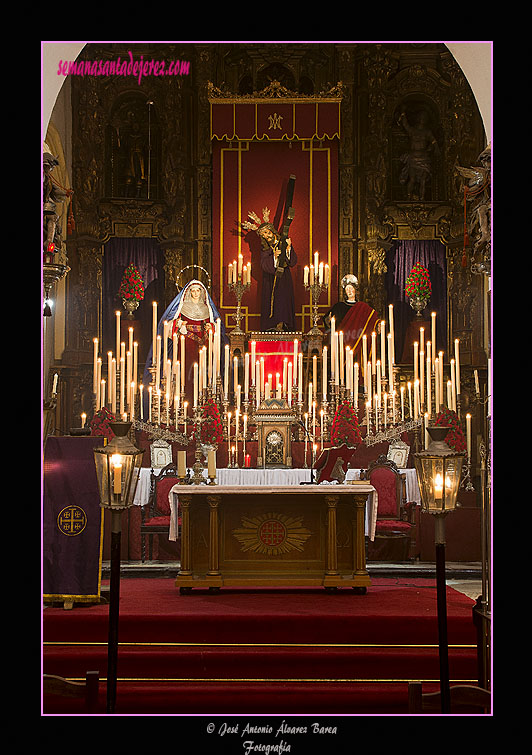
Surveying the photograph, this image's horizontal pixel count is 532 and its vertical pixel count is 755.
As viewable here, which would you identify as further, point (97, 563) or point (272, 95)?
point (272, 95)

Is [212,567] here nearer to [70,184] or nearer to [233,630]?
[233,630]

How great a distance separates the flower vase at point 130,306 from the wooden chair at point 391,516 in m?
6.22

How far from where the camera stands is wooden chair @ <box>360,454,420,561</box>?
28.9 feet

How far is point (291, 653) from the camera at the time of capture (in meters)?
5.16

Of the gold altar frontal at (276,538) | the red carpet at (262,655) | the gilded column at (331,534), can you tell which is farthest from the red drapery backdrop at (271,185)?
the red carpet at (262,655)

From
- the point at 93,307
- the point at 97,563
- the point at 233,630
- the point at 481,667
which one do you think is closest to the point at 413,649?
the point at 481,667

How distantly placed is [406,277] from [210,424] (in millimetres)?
7287

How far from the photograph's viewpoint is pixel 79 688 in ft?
Result: 13.0

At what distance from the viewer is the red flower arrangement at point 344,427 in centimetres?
834

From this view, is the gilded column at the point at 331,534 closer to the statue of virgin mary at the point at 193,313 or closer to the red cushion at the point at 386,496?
the red cushion at the point at 386,496

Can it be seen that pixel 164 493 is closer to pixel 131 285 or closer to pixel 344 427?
pixel 344 427

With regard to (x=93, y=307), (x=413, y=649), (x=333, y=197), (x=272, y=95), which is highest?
(x=272, y=95)

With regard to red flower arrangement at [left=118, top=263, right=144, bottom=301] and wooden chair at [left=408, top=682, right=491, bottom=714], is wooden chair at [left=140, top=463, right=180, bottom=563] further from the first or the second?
red flower arrangement at [left=118, top=263, right=144, bottom=301]

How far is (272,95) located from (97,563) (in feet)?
33.3
